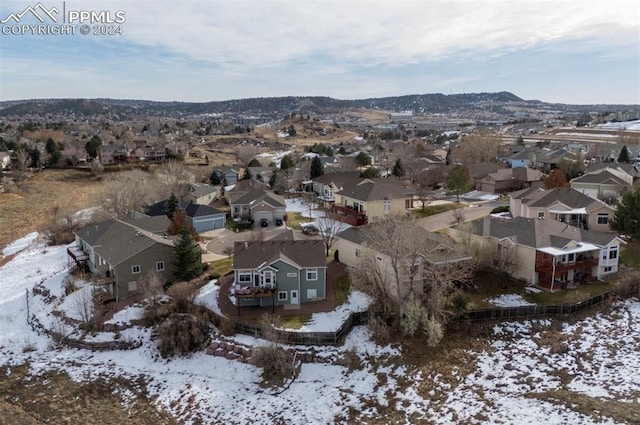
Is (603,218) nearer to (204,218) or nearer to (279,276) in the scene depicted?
(279,276)

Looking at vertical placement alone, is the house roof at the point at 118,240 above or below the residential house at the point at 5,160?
below

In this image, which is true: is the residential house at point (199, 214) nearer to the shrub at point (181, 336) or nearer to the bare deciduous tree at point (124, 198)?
the bare deciduous tree at point (124, 198)


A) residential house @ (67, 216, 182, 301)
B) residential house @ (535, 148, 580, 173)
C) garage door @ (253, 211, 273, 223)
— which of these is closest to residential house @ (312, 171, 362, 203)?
garage door @ (253, 211, 273, 223)

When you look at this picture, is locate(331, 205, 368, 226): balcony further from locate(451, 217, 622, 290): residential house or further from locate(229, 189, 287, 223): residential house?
locate(451, 217, 622, 290): residential house

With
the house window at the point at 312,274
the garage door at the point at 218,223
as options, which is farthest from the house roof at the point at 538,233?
the garage door at the point at 218,223

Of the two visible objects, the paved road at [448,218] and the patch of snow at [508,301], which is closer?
the patch of snow at [508,301]

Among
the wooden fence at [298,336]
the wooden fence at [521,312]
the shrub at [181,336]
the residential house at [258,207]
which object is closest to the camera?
the wooden fence at [298,336]

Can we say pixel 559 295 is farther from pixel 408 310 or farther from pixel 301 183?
pixel 301 183
